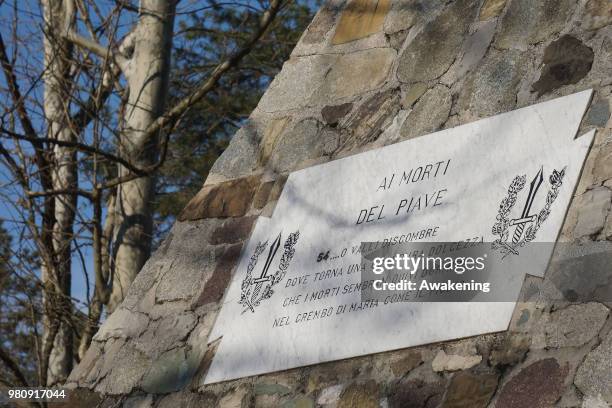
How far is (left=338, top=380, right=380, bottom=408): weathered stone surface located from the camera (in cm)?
261

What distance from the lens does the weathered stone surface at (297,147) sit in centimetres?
348

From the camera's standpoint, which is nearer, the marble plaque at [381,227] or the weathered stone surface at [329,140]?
the marble plaque at [381,227]

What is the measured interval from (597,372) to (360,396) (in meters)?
0.73

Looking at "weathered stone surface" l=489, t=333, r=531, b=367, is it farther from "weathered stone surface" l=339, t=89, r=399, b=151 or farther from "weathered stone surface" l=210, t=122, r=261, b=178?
"weathered stone surface" l=210, t=122, r=261, b=178

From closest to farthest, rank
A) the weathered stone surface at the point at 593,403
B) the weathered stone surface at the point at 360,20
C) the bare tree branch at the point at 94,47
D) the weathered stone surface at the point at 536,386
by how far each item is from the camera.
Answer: the weathered stone surface at the point at 593,403 < the weathered stone surface at the point at 536,386 < the weathered stone surface at the point at 360,20 < the bare tree branch at the point at 94,47

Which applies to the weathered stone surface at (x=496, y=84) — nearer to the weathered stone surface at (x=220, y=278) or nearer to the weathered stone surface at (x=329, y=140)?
the weathered stone surface at (x=329, y=140)

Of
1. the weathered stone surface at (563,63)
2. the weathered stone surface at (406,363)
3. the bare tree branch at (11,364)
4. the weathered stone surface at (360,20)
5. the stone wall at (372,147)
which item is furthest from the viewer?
the bare tree branch at (11,364)

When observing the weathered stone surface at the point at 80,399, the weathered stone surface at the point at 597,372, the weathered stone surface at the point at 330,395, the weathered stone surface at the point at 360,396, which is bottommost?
the weathered stone surface at the point at 597,372

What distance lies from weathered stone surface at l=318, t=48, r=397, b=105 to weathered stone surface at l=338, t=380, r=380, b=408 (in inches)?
48.2

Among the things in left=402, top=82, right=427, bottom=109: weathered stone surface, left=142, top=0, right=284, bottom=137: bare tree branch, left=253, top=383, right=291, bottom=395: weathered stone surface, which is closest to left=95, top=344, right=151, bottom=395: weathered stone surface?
left=253, top=383, right=291, bottom=395: weathered stone surface

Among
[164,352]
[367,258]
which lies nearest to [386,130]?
[367,258]

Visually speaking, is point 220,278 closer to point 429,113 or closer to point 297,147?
point 297,147

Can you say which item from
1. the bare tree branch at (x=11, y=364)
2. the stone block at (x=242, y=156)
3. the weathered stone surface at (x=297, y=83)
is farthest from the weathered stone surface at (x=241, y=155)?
the bare tree branch at (x=11, y=364)

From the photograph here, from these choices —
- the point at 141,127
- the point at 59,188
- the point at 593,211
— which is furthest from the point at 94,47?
the point at 593,211
